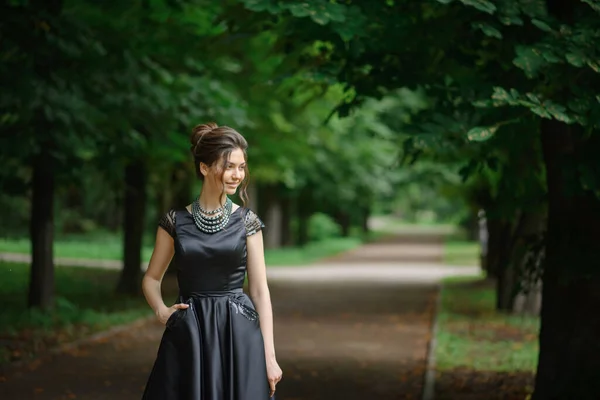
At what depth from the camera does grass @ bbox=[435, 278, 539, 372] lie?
1252cm

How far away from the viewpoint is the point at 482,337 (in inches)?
608

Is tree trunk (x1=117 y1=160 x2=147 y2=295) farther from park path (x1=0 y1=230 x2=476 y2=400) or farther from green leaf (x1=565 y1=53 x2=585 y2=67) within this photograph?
green leaf (x1=565 y1=53 x2=585 y2=67)

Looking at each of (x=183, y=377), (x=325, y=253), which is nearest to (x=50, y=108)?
(x=183, y=377)

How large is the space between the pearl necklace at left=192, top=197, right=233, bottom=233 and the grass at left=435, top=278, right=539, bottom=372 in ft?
25.4

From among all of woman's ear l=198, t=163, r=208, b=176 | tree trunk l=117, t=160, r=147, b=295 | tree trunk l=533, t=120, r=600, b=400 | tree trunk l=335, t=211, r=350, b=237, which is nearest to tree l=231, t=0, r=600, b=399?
tree trunk l=533, t=120, r=600, b=400

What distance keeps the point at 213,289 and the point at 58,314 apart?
1131 cm

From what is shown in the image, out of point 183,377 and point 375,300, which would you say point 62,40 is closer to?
point 183,377

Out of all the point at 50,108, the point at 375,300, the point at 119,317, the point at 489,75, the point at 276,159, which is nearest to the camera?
the point at 489,75

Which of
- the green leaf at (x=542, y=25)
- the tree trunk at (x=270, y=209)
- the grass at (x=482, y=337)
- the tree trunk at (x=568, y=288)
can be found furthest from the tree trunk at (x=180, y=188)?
the green leaf at (x=542, y=25)

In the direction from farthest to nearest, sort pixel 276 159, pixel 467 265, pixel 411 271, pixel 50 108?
1. pixel 467 265
2. pixel 411 271
3. pixel 276 159
4. pixel 50 108

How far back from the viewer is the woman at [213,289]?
466cm

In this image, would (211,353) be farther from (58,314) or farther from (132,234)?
(132,234)

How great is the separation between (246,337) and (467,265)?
108 feet

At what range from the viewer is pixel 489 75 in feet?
27.8
